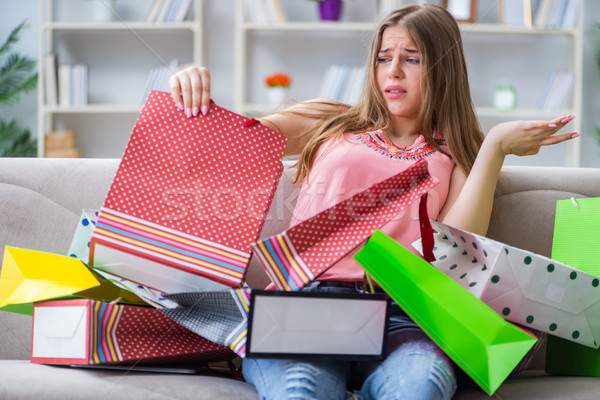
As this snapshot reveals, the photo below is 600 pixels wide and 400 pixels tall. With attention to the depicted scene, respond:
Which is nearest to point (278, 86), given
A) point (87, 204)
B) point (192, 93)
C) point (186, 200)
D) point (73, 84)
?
point (73, 84)

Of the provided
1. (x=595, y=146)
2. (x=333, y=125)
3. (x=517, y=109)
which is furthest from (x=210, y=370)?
(x=595, y=146)

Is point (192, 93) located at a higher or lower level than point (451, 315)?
higher

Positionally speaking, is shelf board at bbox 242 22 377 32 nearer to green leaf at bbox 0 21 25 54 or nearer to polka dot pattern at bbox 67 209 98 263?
green leaf at bbox 0 21 25 54

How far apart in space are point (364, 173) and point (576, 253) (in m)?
0.44

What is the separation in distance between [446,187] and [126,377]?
77 centimetres

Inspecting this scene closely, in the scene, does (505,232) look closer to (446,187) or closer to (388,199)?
(446,187)

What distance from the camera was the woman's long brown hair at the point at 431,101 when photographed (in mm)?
1437

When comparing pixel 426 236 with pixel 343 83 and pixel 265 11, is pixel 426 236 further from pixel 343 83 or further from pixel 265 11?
pixel 265 11

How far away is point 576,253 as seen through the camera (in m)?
1.21

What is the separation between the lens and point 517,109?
11.4ft

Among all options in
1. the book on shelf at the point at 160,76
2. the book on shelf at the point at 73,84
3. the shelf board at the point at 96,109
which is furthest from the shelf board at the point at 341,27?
the book on shelf at the point at 73,84

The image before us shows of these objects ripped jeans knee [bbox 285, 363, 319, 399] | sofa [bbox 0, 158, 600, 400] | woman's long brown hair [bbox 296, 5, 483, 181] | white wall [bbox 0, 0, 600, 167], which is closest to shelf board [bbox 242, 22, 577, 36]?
white wall [bbox 0, 0, 600, 167]

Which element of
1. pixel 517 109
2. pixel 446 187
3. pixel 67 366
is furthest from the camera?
pixel 517 109

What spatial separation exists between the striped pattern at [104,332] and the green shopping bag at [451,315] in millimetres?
422
